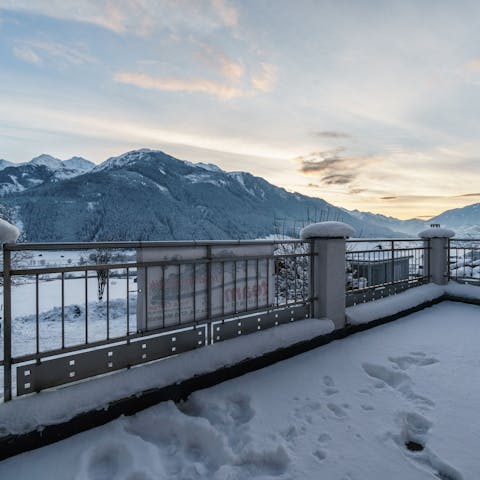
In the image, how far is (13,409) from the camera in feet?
8.07

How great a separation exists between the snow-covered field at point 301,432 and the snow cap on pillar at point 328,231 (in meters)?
1.84

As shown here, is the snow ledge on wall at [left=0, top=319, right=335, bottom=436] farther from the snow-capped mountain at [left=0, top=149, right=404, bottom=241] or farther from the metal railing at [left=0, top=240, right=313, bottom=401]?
the snow-capped mountain at [left=0, top=149, right=404, bottom=241]

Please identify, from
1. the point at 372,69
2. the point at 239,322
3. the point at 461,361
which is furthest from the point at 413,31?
the point at 239,322

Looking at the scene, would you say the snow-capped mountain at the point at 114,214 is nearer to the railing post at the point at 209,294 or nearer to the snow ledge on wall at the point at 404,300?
the snow ledge on wall at the point at 404,300

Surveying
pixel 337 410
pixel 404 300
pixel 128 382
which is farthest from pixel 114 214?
pixel 337 410

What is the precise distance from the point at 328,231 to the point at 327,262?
18.8 inches

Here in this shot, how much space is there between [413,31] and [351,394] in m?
8.44

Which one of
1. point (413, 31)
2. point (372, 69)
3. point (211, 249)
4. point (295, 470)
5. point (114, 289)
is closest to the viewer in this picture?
point (295, 470)

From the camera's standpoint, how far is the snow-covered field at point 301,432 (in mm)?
2312

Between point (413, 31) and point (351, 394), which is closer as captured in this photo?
point (351, 394)

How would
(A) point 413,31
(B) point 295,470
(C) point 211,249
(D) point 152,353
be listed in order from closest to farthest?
1. (B) point 295,470
2. (D) point 152,353
3. (C) point 211,249
4. (A) point 413,31

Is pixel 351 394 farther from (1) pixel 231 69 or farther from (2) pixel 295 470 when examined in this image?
(1) pixel 231 69

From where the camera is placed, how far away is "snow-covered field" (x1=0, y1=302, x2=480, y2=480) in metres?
2.31

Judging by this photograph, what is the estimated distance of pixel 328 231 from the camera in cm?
494
